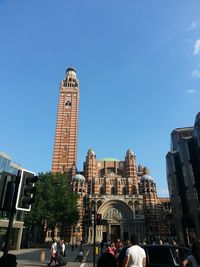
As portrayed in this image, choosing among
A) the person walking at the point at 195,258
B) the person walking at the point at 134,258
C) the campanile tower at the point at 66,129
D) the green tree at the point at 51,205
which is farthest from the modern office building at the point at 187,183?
the campanile tower at the point at 66,129

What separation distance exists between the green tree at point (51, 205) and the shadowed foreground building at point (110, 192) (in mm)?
3802

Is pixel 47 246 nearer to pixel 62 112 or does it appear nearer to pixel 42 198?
pixel 42 198

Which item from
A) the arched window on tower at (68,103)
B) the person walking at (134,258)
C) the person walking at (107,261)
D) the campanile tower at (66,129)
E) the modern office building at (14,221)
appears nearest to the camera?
the person walking at (107,261)

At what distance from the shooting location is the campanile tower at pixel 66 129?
202 feet

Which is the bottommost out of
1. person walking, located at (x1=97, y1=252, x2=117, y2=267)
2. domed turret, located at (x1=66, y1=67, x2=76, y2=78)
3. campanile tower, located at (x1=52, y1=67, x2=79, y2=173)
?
person walking, located at (x1=97, y1=252, x2=117, y2=267)

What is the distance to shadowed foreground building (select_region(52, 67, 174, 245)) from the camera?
1860 inches

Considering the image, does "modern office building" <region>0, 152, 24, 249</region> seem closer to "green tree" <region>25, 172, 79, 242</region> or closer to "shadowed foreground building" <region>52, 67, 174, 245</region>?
"green tree" <region>25, 172, 79, 242</region>

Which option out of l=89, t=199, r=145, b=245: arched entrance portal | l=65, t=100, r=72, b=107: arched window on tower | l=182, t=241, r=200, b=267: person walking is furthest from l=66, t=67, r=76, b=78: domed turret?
l=182, t=241, r=200, b=267: person walking

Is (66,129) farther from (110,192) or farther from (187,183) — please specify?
(187,183)

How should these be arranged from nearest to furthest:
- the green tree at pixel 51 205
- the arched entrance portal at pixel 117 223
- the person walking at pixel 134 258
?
the person walking at pixel 134 258, the green tree at pixel 51 205, the arched entrance portal at pixel 117 223

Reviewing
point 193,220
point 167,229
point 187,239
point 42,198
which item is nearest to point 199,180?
point 193,220

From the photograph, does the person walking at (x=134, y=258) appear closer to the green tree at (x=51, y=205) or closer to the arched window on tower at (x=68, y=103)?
the green tree at (x=51, y=205)

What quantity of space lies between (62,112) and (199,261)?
2624 inches

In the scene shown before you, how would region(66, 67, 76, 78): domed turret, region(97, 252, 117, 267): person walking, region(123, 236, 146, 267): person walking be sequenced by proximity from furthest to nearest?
region(66, 67, 76, 78): domed turret, region(123, 236, 146, 267): person walking, region(97, 252, 117, 267): person walking
